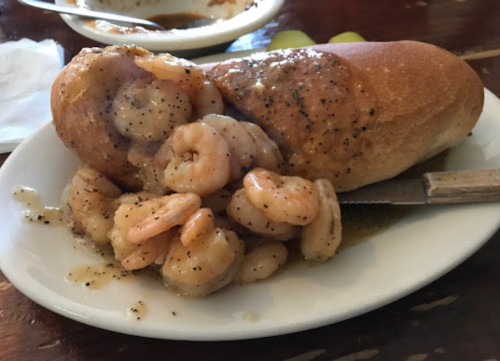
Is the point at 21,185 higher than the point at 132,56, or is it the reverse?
the point at 132,56

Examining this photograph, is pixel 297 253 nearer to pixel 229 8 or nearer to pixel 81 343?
pixel 81 343

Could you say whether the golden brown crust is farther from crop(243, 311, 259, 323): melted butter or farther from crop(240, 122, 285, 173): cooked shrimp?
crop(243, 311, 259, 323): melted butter

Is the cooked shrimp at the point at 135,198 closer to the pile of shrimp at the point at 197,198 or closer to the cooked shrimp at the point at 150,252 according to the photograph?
the pile of shrimp at the point at 197,198

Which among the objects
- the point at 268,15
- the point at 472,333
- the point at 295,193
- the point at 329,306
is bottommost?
the point at 472,333

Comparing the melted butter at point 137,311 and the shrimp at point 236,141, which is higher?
the shrimp at point 236,141

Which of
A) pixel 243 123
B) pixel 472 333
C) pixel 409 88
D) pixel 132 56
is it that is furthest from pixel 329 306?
pixel 132 56

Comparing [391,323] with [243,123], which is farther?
[243,123]

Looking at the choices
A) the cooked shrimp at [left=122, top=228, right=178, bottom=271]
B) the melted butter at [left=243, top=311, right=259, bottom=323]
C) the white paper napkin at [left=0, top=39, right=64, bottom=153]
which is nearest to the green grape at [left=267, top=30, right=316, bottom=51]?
the white paper napkin at [left=0, top=39, right=64, bottom=153]

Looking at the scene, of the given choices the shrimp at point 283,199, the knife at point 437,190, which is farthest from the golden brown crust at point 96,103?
the knife at point 437,190
